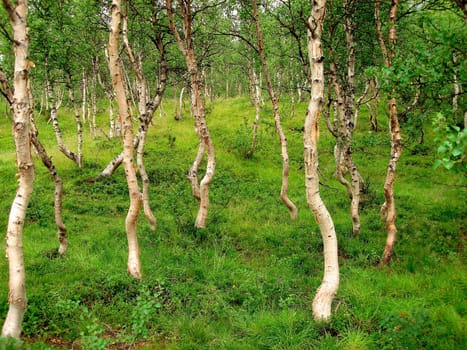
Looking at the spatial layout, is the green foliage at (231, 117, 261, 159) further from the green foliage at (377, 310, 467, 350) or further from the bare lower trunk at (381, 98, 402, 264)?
the green foliage at (377, 310, 467, 350)

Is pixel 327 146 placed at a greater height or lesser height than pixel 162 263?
greater

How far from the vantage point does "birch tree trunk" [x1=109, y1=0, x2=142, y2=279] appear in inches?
279

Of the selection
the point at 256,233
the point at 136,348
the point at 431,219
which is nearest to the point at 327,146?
the point at 431,219

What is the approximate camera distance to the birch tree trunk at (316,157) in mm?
6004

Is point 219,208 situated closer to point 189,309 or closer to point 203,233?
point 203,233

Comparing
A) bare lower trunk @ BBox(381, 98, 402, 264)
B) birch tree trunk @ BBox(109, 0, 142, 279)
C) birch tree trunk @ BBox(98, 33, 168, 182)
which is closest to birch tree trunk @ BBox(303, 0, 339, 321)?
bare lower trunk @ BBox(381, 98, 402, 264)

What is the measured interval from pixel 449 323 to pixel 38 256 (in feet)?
30.4

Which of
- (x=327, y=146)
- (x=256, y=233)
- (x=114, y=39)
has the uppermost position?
(x=114, y=39)

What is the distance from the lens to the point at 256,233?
11047 mm

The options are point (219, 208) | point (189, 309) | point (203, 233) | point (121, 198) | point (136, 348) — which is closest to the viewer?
point (136, 348)

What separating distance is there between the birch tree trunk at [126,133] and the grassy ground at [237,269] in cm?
58

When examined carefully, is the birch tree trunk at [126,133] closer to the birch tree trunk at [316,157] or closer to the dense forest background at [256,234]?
the dense forest background at [256,234]

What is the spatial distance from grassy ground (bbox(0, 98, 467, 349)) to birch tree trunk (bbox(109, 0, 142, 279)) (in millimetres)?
577

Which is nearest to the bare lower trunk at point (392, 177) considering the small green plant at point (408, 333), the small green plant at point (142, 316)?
the small green plant at point (408, 333)
